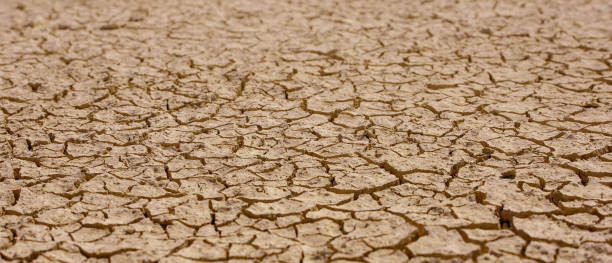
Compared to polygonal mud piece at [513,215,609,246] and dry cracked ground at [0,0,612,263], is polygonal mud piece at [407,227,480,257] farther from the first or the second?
polygonal mud piece at [513,215,609,246]

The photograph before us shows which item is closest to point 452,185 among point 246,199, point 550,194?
point 550,194

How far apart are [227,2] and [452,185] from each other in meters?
3.46

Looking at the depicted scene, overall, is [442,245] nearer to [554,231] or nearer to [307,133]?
[554,231]

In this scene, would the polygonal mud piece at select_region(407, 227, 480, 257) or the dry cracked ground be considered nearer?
the polygonal mud piece at select_region(407, 227, 480, 257)

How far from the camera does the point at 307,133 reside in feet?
12.7

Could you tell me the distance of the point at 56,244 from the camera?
9.50 ft

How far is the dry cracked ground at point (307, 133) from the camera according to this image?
2934mm

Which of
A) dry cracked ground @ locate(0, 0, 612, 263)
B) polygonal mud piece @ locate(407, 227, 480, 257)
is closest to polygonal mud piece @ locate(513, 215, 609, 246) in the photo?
dry cracked ground @ locate(0, 0, 612, 263)

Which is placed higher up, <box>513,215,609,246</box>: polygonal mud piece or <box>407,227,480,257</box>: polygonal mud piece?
<box>513,215,609,246</box>: polygonal mud piece

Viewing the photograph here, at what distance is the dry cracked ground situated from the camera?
9.62 feet

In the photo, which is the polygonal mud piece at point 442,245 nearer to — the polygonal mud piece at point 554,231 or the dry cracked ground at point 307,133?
the dry cracked ground at point 307,133

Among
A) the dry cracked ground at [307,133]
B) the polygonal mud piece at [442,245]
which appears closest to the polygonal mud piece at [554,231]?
the dry cracked ground at [307,133]

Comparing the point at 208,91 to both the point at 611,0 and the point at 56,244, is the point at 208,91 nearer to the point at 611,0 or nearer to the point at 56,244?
the point at 56,244

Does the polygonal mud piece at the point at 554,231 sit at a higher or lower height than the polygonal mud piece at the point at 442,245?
higher
